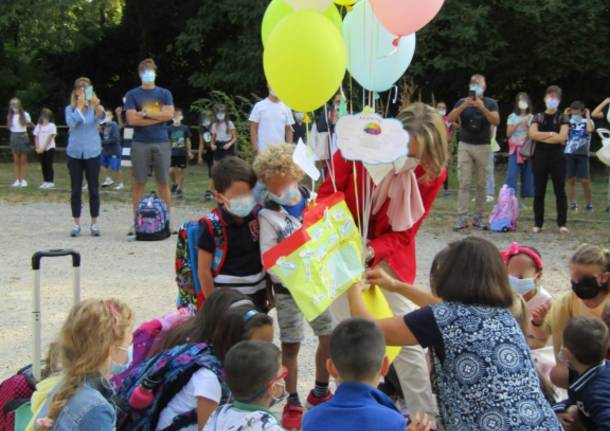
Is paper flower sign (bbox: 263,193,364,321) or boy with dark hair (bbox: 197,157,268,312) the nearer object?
paper flower sign (bbox: 263,193,364,321)

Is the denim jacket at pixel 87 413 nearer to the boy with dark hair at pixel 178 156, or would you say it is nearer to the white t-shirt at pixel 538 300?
the white t-shirt at pixel 538 300

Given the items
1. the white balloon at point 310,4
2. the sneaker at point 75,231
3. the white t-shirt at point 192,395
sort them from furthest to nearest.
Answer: the sneaker at point 75,231
the white balloon at point 310,4
the white t-shirt at point 192,395

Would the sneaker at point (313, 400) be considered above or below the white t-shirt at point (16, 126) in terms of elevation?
below

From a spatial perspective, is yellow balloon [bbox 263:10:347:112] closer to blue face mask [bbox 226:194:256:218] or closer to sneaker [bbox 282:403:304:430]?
blue face mask [bbox 226:194:256:218]

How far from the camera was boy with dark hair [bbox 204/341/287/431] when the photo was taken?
9.18 feet

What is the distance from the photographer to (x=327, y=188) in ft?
14.1

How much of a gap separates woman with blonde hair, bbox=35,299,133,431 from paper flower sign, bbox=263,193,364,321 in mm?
710

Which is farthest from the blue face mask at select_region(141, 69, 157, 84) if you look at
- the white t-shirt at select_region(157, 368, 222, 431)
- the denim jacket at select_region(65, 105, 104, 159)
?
the white t-shirt at select_region(157, 368, 222, 431)

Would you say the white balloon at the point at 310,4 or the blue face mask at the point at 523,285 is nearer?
the white balloon at the point at 310,4

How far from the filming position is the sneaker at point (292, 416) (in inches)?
177

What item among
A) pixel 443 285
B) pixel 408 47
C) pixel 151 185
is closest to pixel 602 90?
pixel 151 185

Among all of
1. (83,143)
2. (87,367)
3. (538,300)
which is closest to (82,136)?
(83,143)

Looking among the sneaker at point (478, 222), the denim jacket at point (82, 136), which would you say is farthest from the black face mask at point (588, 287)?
the denim jacket at point (82, 136)

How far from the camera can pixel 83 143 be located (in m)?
9.56
